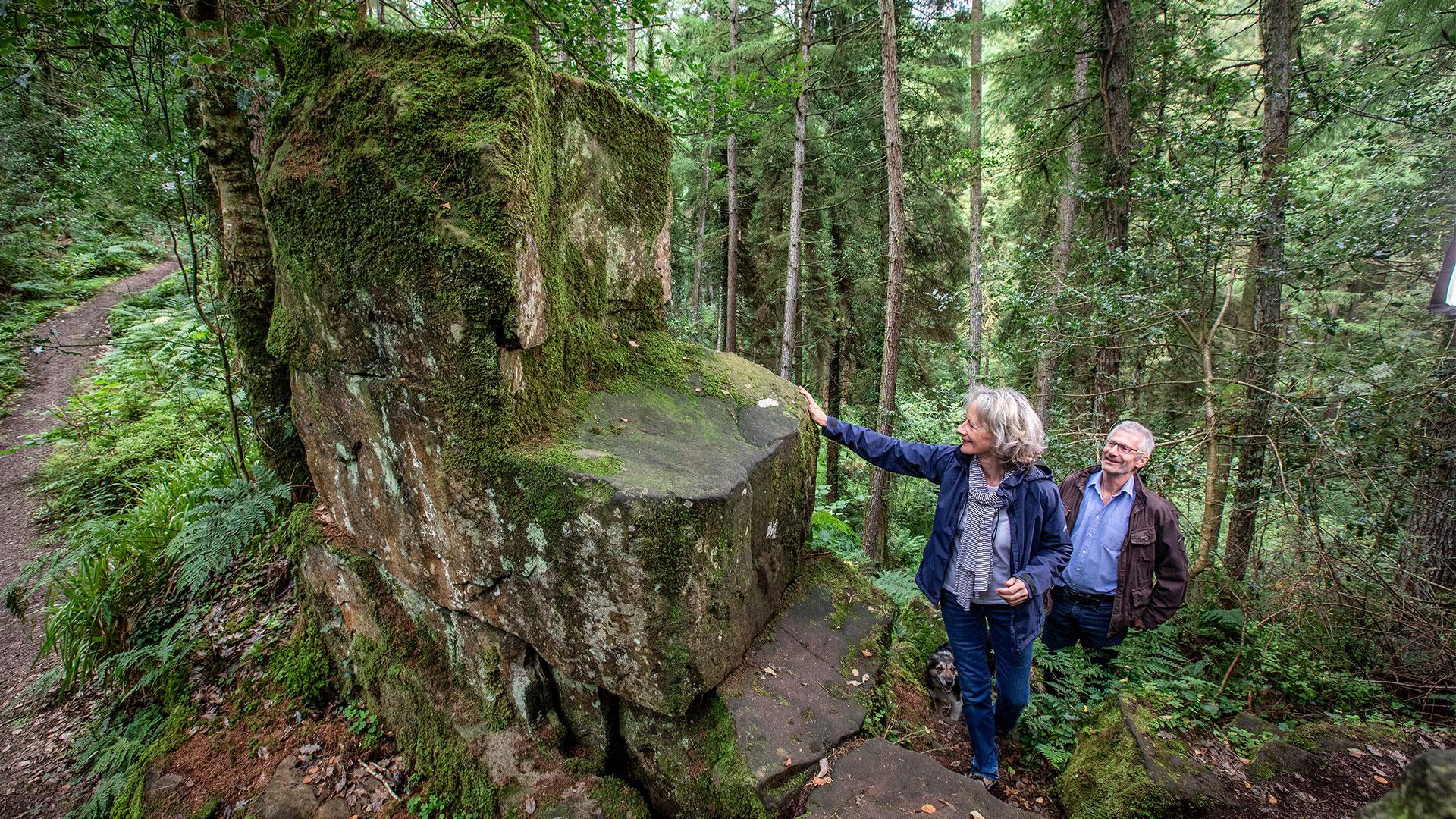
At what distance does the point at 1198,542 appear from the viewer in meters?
5.90

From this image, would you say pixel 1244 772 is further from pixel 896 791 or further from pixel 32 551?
pixel 32 551

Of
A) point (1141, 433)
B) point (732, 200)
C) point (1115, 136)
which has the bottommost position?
point (1141, 433)

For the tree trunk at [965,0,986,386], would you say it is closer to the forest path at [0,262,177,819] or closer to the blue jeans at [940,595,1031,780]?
the blue jeans at [940,595,1031,780]

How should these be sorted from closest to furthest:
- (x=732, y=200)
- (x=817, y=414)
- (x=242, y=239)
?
1. (x=817, y=414)
2. (x=242, y=239)
3. (x=732, y=200)

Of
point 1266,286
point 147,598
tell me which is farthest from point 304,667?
point 1266,286

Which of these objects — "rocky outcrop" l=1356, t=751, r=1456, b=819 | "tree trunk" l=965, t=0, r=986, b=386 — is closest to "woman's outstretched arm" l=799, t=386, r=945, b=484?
"rocky outcrop" l=1356, t=751, r=1456, b=819

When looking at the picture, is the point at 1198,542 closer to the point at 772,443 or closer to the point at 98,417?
the point at 772,443

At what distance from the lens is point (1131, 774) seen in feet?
9.72

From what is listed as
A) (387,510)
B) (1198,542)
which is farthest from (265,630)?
(1198,542)

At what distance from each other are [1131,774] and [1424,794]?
1.89m

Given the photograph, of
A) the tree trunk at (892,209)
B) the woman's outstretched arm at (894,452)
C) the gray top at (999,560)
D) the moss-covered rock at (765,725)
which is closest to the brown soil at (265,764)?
the moss-covered rock at (765,725)

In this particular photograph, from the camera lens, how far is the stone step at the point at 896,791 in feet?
9.30

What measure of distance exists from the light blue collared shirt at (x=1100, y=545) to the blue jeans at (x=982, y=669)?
3.21 feet

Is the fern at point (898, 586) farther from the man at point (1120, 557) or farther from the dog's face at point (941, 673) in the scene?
the man at point (1120, 557)
